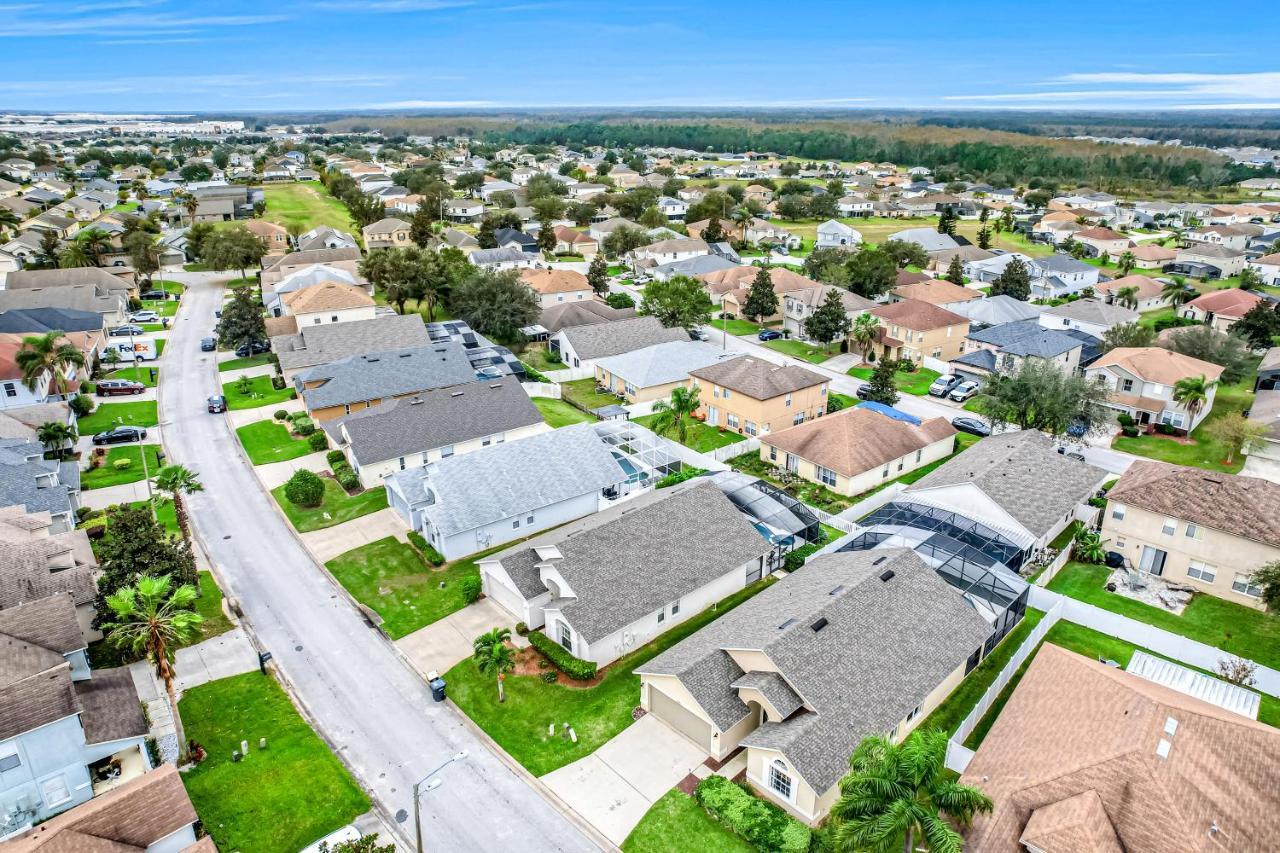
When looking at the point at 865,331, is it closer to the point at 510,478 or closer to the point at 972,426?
the point at 972,426

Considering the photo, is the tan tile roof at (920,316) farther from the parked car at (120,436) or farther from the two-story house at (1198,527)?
the parked car at (120,436)

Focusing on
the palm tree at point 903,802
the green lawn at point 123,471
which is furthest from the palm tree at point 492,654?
the green lawn at point 123,471

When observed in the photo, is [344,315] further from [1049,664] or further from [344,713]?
[1049,664]

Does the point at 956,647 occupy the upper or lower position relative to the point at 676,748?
upper

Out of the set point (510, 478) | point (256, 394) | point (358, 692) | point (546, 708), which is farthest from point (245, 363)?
point (546, 708)

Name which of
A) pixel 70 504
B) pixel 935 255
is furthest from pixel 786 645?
pixel 935 255
